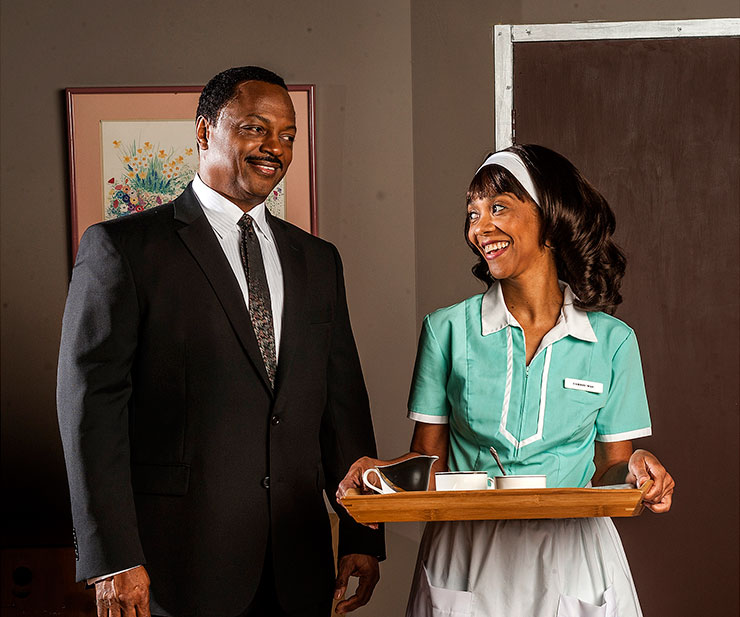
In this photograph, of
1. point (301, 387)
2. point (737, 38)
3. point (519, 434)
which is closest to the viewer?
point (519, 434)

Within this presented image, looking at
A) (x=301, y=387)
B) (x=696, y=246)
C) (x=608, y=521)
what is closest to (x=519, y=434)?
(x=608, y=521)

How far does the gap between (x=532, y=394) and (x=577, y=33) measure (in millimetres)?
1729

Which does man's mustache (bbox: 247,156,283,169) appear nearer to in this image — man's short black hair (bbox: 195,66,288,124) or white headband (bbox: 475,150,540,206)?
man's short black hair (bbox: 195,66,288,124)

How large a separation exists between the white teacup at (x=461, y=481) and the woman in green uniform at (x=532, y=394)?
5.7 inches

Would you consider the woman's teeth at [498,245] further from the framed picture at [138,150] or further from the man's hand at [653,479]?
the framed picture at [138,150]

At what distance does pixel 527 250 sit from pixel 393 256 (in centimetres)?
132

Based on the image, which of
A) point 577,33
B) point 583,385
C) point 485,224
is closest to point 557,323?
point 583,385

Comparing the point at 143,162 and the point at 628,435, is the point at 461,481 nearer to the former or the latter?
the point at 628,435

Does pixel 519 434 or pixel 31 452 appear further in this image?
pixel 31 452

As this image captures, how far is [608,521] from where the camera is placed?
5.52 ft

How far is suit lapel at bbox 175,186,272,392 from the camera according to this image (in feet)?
5.87

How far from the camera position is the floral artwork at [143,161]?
9.64 feet

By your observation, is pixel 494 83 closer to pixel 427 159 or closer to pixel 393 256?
pixel 427 159

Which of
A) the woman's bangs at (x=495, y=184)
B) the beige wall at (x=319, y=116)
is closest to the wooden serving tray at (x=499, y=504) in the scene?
the woman's bangs at (x=495, y=184)
